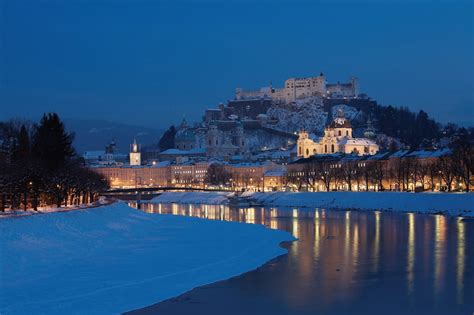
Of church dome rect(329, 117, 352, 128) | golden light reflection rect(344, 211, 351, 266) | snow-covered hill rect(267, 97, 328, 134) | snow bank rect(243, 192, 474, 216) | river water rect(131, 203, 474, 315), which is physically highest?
snow-covered hill rect(267, 97, 328, 134)

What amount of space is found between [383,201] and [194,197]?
39.9 metres

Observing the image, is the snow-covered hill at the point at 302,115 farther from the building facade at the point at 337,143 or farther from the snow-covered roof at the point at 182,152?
the building facade at the point at 337,143

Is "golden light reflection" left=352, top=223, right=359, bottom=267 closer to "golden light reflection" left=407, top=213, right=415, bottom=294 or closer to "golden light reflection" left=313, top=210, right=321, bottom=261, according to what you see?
"golden light reflection" left=313, top=210, right=321, bottom=261

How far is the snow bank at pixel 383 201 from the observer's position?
179 ft

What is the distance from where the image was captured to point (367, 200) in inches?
2643

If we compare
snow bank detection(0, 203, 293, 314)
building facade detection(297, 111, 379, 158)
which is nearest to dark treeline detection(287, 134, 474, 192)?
building facade detection(297, 111, 379, 158)

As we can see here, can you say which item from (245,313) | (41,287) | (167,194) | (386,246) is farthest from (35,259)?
(167,194)

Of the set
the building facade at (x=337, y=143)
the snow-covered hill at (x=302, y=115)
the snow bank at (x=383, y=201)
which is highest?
the snow-covered hill at (x=302, y=115)

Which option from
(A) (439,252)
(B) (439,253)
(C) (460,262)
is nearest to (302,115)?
(A) (439,252)

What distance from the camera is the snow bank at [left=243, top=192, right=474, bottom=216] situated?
5450cm

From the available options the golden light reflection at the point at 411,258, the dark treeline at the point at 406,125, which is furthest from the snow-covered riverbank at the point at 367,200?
the dark treeline at the point at 406,125

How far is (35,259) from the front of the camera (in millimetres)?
22812

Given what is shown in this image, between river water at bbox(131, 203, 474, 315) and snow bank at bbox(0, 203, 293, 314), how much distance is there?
979 millimetres

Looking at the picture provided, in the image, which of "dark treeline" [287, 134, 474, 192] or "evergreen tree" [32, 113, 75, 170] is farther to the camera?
"dark treeline" [287, 134, 474, 192]
